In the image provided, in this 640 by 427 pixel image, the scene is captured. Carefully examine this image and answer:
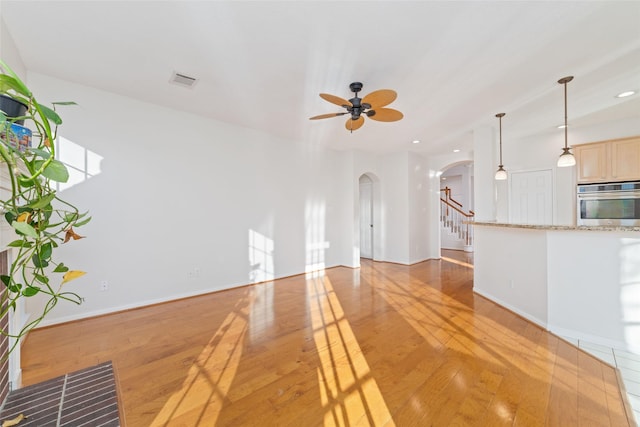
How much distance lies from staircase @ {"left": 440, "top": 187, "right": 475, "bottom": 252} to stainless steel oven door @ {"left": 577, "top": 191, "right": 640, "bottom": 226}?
3978mm

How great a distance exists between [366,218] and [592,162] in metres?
4.35

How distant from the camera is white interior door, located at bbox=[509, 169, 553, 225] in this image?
5.02m

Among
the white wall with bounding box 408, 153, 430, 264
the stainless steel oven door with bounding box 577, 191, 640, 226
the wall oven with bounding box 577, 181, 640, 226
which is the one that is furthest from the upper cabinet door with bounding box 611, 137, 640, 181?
the white wall with bounding box 408, 153, 430, 264

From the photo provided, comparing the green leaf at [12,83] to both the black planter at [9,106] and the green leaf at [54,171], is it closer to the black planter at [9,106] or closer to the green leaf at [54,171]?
the green leaf at [54,171]

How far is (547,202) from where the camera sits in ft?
16.5

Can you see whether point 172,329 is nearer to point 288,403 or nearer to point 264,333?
point 264,333

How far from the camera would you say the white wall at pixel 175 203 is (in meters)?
3.28

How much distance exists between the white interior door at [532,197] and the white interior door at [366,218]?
2993 mm

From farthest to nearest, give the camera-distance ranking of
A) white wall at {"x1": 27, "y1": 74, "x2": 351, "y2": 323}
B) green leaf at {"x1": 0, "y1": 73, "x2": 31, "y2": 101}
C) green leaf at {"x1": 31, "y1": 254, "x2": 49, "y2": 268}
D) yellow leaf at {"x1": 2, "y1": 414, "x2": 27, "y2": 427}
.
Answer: white wall at {"x1": 27, "y1": 74, "x2": 351, "y2": 323}
yellow leaf at {"x1": 2, "y1": 414, "x2": 27, "y2": 427}
green leaf at {"x1": 31, "y1": 254, "x2": 49, "y2": 268}
green leaf at {"x1": 0, "y1": 73, "x2": 31, "y2": 101}


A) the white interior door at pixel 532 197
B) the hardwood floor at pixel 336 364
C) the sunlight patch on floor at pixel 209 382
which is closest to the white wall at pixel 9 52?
the hardwood floor at pixel 336 364

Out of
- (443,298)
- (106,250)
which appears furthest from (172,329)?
(443,298)

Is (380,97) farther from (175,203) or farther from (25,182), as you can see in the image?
(175,203)

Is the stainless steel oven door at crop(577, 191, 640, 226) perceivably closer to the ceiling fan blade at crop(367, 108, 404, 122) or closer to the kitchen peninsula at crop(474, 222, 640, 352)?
the kitchen peninsula at crop(474, 222, 640, 352)

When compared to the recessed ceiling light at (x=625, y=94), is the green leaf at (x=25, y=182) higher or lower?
lower
